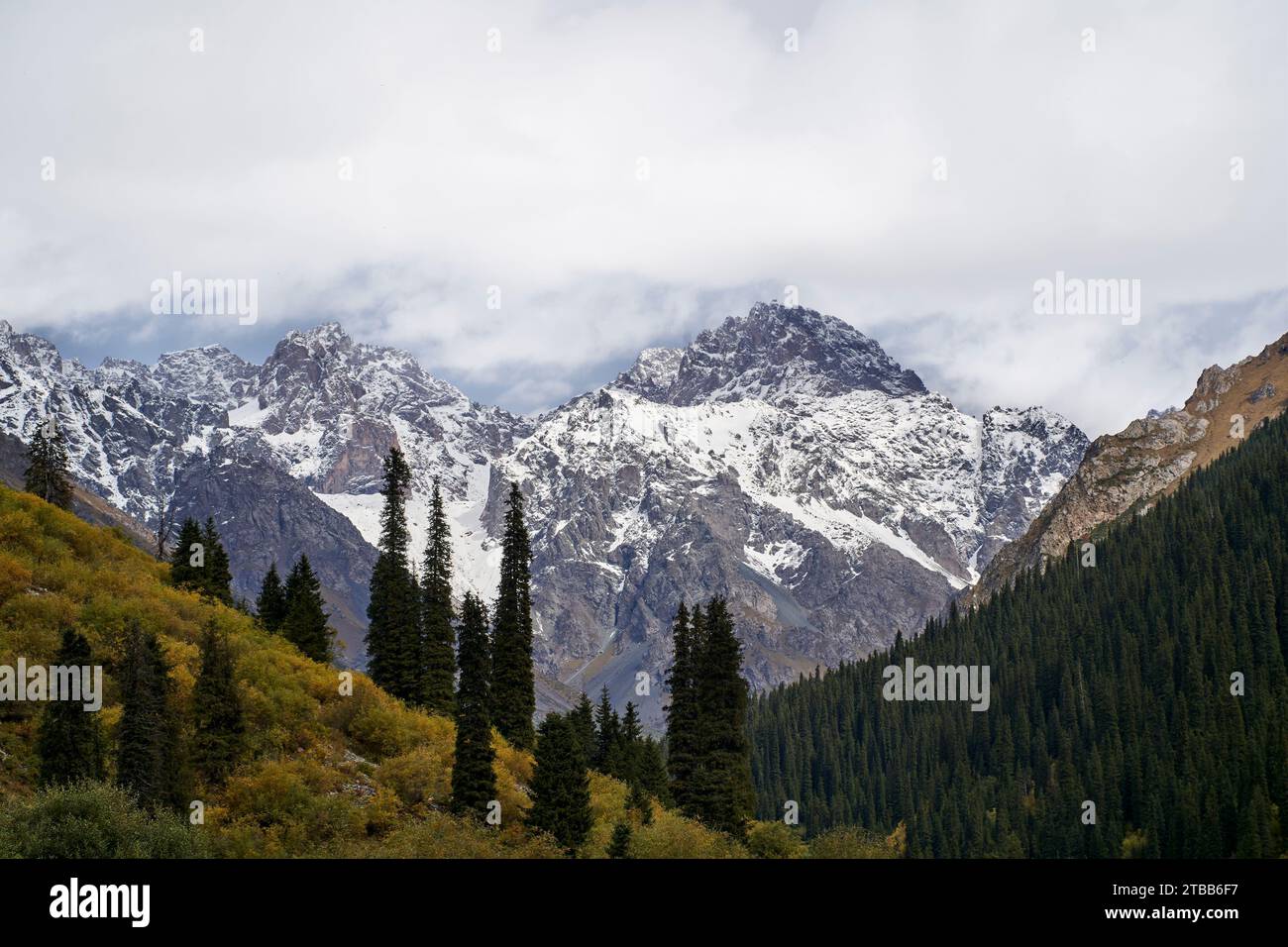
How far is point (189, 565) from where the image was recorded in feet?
284

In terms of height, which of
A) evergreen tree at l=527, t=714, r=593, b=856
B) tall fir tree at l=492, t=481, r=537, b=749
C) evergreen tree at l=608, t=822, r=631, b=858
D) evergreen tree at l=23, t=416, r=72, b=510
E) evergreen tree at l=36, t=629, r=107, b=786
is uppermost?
evergreen tree at l=23, t=416, r=72, b=510

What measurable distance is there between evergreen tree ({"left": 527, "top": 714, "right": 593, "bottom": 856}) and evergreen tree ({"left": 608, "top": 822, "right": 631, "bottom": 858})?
6.95ft

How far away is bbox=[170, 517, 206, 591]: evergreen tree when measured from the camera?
8506 cm

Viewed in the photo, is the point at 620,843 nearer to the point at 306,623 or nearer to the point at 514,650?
the point at 514,650

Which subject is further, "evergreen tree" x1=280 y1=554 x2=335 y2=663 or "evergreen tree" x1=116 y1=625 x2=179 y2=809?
"evergreen tree" x1=280 y1=554 x2=335 y2=663

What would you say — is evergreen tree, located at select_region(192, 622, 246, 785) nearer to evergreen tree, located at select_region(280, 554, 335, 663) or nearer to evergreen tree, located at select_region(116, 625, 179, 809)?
evergreen tree, located at select_region(116, 625, 179, 809)

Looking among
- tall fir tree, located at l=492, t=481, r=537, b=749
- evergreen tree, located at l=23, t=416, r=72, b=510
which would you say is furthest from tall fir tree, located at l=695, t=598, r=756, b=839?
evergreen tree, located at l=23, t=416, r=72, b=510

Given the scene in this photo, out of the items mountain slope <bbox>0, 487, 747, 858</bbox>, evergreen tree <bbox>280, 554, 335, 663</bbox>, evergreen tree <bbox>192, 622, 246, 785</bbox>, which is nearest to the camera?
mountain slope <bbox>0, 487, 747, 858</bbox>

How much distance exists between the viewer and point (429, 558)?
104 metres

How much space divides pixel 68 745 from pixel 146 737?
3008mm

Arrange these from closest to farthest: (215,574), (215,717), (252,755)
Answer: (215,717) < (252,755) < (215,574)

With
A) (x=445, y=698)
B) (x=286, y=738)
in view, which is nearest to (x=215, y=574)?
(x=445, y=698)
